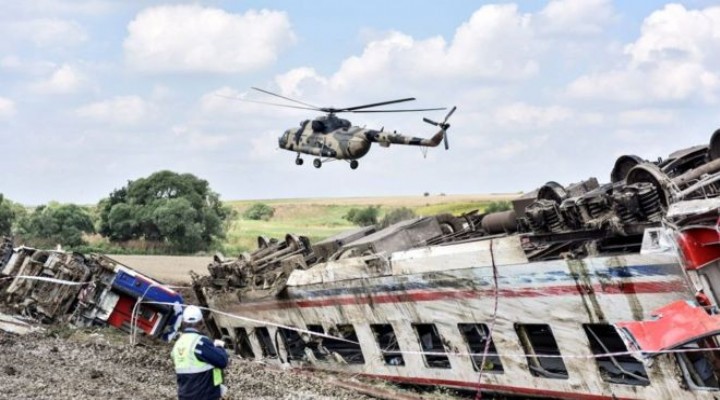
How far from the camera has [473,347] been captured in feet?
42.6

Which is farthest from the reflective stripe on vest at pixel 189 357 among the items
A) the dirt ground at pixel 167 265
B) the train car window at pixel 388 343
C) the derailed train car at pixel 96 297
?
the dirt ground at pixel 167 265

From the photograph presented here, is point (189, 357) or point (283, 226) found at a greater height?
point (283, 226)

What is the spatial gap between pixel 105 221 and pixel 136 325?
37061mm

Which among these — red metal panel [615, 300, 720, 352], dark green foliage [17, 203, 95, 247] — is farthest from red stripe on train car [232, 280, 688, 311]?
dark green foliage [17, 203, 95, 247]

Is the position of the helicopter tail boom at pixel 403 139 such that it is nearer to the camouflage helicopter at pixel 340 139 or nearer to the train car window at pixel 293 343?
the camouflage helicopter at pixel 340 139

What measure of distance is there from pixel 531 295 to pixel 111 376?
22.6 feet

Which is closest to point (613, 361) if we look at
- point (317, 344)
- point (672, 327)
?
point (672, 327)

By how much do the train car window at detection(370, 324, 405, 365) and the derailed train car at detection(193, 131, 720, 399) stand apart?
0.03 metres

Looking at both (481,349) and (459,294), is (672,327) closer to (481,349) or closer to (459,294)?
(459,294)

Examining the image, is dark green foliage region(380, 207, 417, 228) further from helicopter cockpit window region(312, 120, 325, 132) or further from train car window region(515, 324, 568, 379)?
train car window region(515, 324, 568, 379)

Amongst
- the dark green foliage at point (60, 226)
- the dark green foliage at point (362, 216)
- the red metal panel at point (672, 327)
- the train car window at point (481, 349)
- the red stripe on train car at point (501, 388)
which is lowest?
the red stripe on train car at point (501, 388)

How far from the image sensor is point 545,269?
35.0 feet

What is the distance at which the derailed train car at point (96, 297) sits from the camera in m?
19.7

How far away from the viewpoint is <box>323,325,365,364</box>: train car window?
49.0 ft
